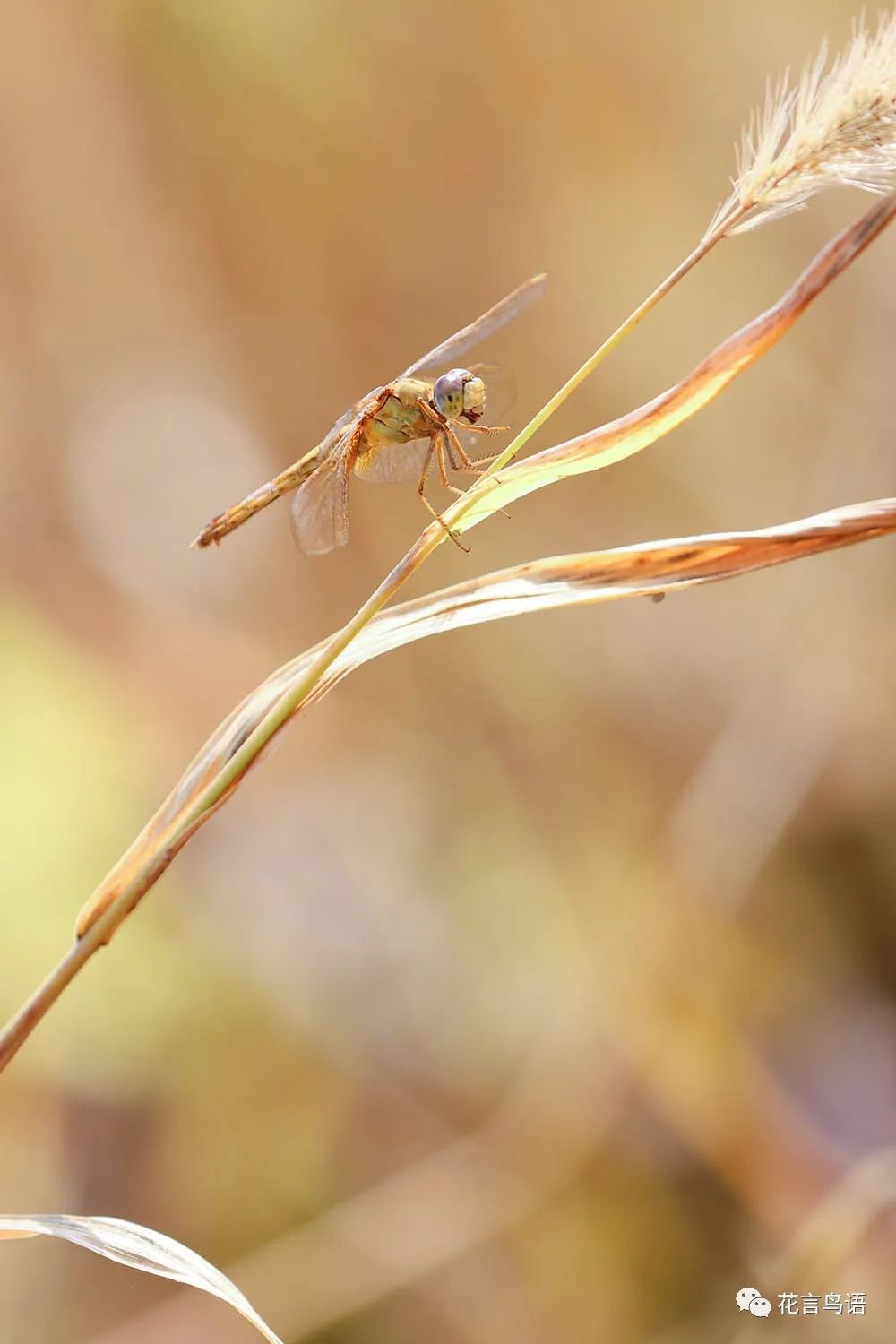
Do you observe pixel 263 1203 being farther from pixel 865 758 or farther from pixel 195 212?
pixel 195 212

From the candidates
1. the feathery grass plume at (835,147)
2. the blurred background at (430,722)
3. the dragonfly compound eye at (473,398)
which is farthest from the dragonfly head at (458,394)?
the blurred background at (430,722)

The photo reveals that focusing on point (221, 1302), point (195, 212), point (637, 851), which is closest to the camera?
point (221, 1302)

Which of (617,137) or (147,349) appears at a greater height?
(147,349)

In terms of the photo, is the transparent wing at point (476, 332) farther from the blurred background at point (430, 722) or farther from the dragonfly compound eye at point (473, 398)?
the blurred background at point (430, 722)

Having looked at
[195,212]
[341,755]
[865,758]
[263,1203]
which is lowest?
[865,758]

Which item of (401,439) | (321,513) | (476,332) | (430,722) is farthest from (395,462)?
(430,722)

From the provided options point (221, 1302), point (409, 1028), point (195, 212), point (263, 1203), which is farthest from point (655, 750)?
point (195, 212)
